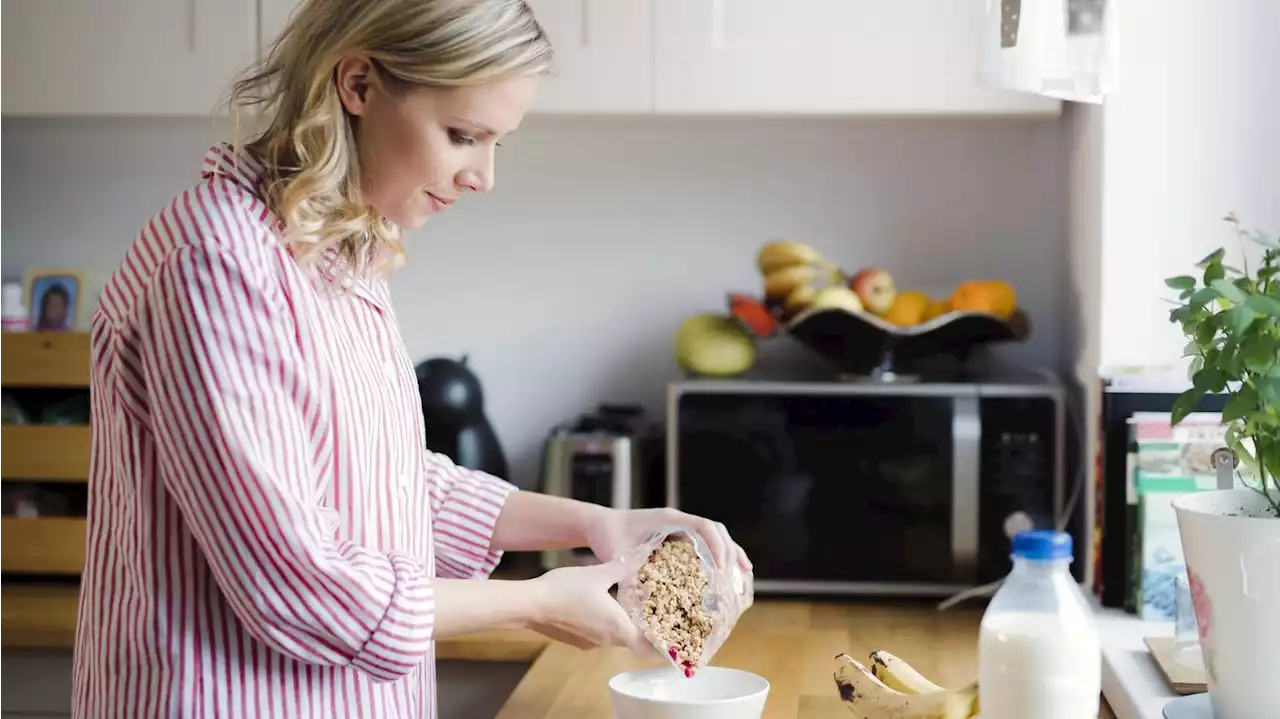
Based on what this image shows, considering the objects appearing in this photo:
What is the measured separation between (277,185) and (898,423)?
1.02m

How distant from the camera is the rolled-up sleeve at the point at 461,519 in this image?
1.28 metres

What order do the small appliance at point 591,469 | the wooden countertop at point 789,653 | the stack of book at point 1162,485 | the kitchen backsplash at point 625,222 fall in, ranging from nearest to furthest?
the wooden countertop at point 789,653 < the stack of book at point 1162,485 < the small appliance at point 591,469 < the kitchen backsplash at point 625,222

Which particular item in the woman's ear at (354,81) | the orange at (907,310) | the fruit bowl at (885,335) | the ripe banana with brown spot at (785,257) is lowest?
the fruit bowl at (885,335)

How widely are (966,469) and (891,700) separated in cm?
73

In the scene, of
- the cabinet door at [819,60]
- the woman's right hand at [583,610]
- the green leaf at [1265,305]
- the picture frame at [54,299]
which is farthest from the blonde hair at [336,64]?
the picture frame at [54,299]

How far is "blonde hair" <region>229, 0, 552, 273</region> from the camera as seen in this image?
0.98 m

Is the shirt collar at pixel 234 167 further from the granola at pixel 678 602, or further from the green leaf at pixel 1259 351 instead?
the green leaf at pixel 1259 351

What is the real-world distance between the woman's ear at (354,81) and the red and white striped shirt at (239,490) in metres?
0.09

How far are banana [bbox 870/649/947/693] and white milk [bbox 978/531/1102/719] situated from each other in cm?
17

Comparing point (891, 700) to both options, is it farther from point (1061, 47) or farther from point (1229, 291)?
point (1061, 47)

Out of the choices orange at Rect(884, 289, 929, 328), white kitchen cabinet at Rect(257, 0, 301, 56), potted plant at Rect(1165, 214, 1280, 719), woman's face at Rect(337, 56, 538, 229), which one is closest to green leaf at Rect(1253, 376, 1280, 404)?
potted plant at Rect(1165, 214, 1280, 719)

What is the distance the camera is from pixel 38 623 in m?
1.80

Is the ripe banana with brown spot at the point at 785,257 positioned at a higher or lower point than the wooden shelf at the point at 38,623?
higher

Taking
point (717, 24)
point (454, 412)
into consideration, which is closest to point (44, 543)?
point (454, 412)
